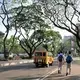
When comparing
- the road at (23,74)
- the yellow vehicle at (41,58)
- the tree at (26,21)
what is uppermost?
the tree at (26,21)

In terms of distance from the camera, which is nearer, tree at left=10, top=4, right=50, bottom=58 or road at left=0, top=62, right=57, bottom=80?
road at left=0, top=62, right=57, bottom=80

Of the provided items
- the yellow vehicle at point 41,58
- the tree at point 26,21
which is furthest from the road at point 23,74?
the tree at point 26,21

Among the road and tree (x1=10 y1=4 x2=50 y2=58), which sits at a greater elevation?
tree (x1=10 y1=4 x2=50 y2=58)

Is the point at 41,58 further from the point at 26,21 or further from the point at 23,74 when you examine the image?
the point at 26,21

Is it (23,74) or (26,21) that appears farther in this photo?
(26,21)

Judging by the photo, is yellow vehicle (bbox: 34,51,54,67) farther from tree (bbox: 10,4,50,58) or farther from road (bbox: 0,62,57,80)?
tree (bbox: 10,4,50,58)

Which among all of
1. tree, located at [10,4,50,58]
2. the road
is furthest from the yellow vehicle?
tree, located at [10,4,50,58]

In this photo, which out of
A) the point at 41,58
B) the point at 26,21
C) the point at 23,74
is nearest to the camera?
the point at 23,74

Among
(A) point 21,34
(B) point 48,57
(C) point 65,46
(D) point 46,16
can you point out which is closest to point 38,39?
(A) point 21,34

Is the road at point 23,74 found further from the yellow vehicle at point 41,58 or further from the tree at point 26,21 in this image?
the tree at point 26,21

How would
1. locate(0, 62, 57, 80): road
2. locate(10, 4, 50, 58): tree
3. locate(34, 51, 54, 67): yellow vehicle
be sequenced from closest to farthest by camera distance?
1. locate(0, 62, 57, 80): road
2. locate(34, 51, 54, 67): yellow vehicle
3. locate(10, 4, 50, 58): tree

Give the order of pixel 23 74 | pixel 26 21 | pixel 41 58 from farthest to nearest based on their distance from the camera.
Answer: pixel 26 21
pixel 41 58
pixel 23 74

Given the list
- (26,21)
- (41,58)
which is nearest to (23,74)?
(41,58)

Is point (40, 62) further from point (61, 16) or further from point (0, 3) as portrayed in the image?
point (0, 3)
